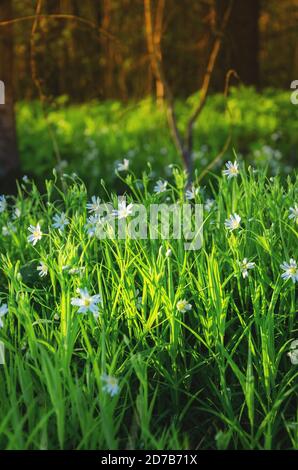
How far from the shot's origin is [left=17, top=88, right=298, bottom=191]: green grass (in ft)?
19.5

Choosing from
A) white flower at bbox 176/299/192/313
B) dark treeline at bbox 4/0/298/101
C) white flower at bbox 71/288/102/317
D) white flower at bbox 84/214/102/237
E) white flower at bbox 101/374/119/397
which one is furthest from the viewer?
dark treeline at bbox 4/0/298/101

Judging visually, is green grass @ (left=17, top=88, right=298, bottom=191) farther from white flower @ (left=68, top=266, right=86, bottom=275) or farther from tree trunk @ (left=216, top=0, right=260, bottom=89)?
white flower @ (left=68, top=266, right=86, bottom=275)

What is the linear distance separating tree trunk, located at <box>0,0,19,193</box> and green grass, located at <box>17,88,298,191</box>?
229 millimetres

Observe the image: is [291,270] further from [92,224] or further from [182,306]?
[92,224]

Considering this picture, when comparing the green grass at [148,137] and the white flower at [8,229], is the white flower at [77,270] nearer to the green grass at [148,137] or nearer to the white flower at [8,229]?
the white flower at [8,229]

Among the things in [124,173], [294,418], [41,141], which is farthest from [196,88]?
[294,418]

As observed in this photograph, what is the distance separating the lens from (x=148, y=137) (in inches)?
280

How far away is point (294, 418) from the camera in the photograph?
2064mm

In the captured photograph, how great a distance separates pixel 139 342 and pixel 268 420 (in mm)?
471

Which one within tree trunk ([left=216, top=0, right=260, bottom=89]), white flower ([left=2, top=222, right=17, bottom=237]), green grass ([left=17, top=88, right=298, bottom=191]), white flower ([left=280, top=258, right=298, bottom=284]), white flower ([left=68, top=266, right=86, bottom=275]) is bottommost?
green grass ([left=17, top=88, right=298, bottom=191])

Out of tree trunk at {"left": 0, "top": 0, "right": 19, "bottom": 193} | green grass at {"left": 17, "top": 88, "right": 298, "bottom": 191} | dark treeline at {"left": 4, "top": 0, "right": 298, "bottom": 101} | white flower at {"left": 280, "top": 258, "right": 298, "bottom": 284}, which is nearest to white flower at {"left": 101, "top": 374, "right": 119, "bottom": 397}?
white flower at {"left": 280, "top": 258, "right": 298, "bottom": 284}

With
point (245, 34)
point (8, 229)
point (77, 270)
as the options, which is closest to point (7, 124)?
point (8, 229)

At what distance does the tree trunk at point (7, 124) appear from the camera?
536 centimetres

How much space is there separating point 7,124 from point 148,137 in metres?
1.97
